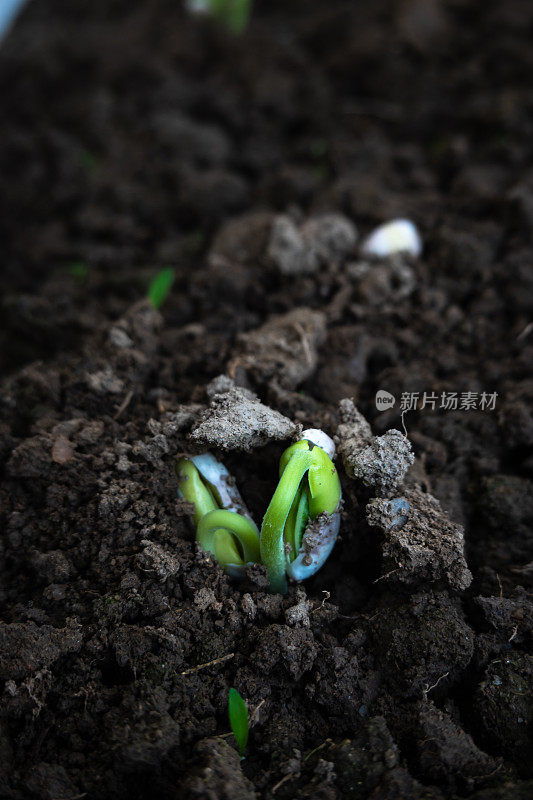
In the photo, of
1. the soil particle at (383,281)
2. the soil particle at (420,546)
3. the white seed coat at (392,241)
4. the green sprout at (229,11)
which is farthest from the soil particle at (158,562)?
the green sprout at (229,11)

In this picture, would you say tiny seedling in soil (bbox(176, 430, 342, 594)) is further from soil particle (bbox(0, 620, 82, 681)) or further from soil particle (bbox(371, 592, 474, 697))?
soil particle (bbox(0, 620, 82, 681))

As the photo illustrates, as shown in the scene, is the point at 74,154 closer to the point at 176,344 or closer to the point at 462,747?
the point at 176,344

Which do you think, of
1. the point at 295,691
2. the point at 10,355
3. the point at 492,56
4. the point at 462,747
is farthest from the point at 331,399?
the point at 492,56

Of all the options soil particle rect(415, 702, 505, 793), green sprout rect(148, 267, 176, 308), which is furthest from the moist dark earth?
green sprout rect(148, 267, 176, 308)

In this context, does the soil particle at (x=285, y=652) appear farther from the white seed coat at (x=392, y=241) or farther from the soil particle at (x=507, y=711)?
the white seed coat at (x=392, y=241)

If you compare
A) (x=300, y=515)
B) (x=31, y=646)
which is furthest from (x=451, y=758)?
(x=31, y=646)

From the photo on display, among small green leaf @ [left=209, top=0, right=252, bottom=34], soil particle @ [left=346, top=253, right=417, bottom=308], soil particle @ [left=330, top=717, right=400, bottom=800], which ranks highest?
small green leaf @ [left=209, top=0, right=252, bottom=34]
